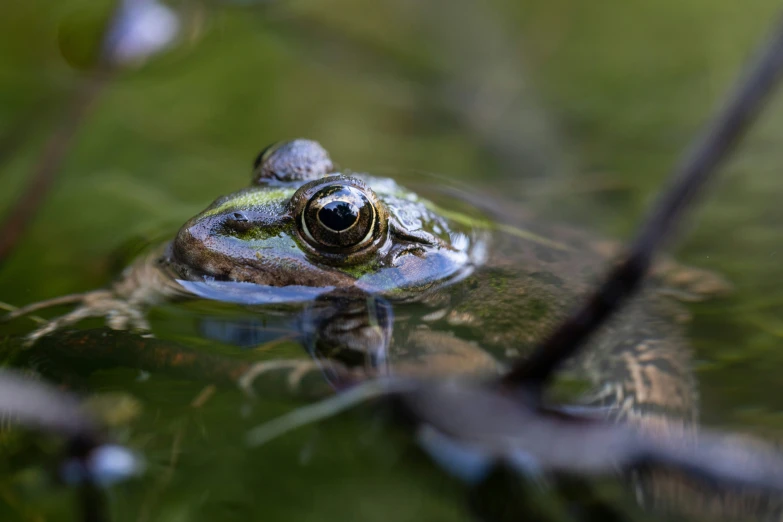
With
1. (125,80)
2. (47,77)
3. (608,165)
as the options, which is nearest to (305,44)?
(125,80)

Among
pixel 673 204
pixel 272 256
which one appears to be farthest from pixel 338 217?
pixel 673 204

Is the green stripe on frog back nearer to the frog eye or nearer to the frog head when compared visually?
the frog head

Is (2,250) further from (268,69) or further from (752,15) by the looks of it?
(752,15)

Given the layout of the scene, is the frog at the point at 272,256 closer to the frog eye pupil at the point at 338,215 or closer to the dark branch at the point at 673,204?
the frog eye pupil at the point at 338,215

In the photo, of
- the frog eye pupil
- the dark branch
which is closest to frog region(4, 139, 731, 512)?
the frog eye pupil

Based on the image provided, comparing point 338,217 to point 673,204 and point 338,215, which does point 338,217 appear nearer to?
point 338,215
